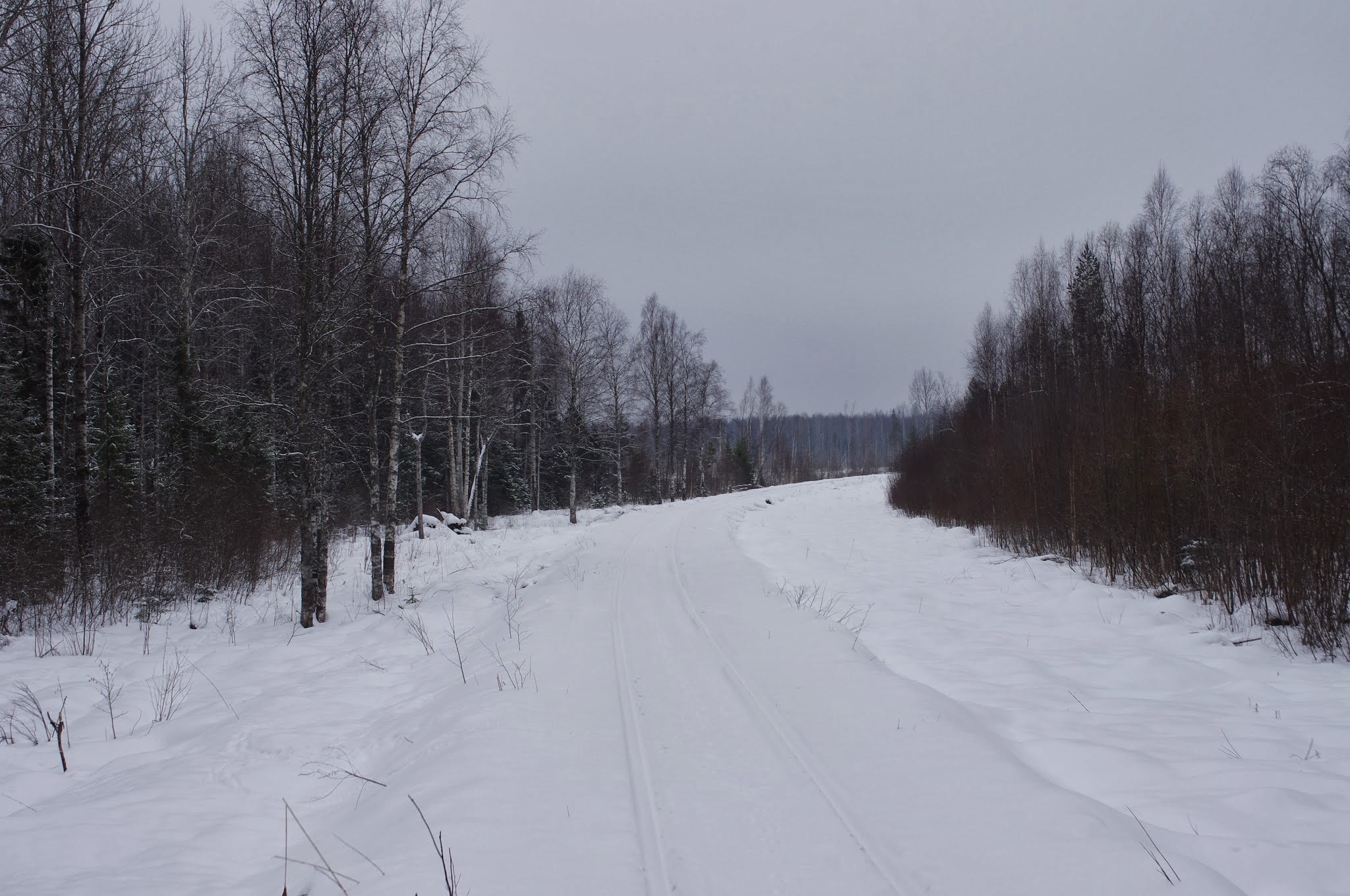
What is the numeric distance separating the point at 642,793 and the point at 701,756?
69 centimetres

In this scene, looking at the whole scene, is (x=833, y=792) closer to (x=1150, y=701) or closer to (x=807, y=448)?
(x=1150, y=701)

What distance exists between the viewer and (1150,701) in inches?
225

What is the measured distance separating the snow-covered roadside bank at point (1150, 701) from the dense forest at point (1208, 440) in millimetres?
750

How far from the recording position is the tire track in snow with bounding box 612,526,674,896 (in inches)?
127

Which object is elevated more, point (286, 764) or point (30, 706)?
point (30, 706)

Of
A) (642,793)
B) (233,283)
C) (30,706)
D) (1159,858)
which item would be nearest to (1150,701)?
(1159,858)

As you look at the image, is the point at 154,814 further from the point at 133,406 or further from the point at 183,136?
the point at 133,406

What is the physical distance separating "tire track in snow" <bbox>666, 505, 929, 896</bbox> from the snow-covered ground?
27 millimetres

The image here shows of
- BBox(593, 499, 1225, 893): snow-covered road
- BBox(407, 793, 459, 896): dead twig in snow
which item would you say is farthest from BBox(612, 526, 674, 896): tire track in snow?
BBox(407, 793, 459, 896): dead twig in snow

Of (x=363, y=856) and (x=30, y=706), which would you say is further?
(x=30, y=706)

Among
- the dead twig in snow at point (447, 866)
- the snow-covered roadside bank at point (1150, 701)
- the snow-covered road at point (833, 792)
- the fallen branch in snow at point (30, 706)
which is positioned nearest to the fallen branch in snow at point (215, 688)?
the fallen branch in snow at point (30, 706)

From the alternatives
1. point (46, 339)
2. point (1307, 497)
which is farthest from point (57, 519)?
point (1307, 497)

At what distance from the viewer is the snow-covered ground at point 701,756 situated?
3268 millimetres

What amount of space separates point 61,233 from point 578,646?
42.8 feet
